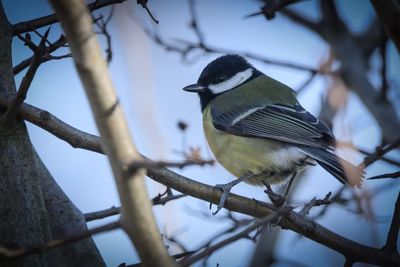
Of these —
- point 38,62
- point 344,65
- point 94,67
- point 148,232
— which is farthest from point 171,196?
point 344,65

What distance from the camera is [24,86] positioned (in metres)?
2.10

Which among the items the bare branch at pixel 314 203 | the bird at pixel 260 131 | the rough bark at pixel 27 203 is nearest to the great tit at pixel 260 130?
the bird at pixel 260 131

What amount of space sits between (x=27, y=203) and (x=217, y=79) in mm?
2213

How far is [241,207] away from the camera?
246 centimetres

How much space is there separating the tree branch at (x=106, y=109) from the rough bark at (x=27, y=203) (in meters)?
0.90

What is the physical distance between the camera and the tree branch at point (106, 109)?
136cm

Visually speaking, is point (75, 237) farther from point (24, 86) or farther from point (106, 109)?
point (24, 86)

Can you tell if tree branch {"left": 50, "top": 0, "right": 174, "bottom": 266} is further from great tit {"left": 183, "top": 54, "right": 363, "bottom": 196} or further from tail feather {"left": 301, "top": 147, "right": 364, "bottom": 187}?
great tit {"left": 183, "top": 54, "right": 363, "bottom": 196}

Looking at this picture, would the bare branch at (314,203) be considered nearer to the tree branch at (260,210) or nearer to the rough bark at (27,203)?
the tree branch at (260,210)

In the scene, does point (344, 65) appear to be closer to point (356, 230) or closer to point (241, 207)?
point (356, 230)

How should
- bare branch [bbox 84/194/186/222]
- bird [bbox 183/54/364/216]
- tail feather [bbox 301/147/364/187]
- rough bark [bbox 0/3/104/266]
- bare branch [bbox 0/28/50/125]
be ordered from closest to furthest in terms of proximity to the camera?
bare branch [bbox 0/28/50/125] → rough bark [bbox 0/3/104/266] → tail feather [bbox 301/147/364/187] → bare branch [bbox 84/194/186/222] → bird [bbox 183/54/364/216]

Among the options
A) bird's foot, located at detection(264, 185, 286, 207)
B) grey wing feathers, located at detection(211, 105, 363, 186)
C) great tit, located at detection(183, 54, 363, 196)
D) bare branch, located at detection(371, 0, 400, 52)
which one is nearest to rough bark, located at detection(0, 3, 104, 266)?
bird's foot, located at detection(264, 185, 286, 207)

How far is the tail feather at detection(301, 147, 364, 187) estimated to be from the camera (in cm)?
236

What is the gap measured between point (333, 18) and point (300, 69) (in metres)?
0.90
